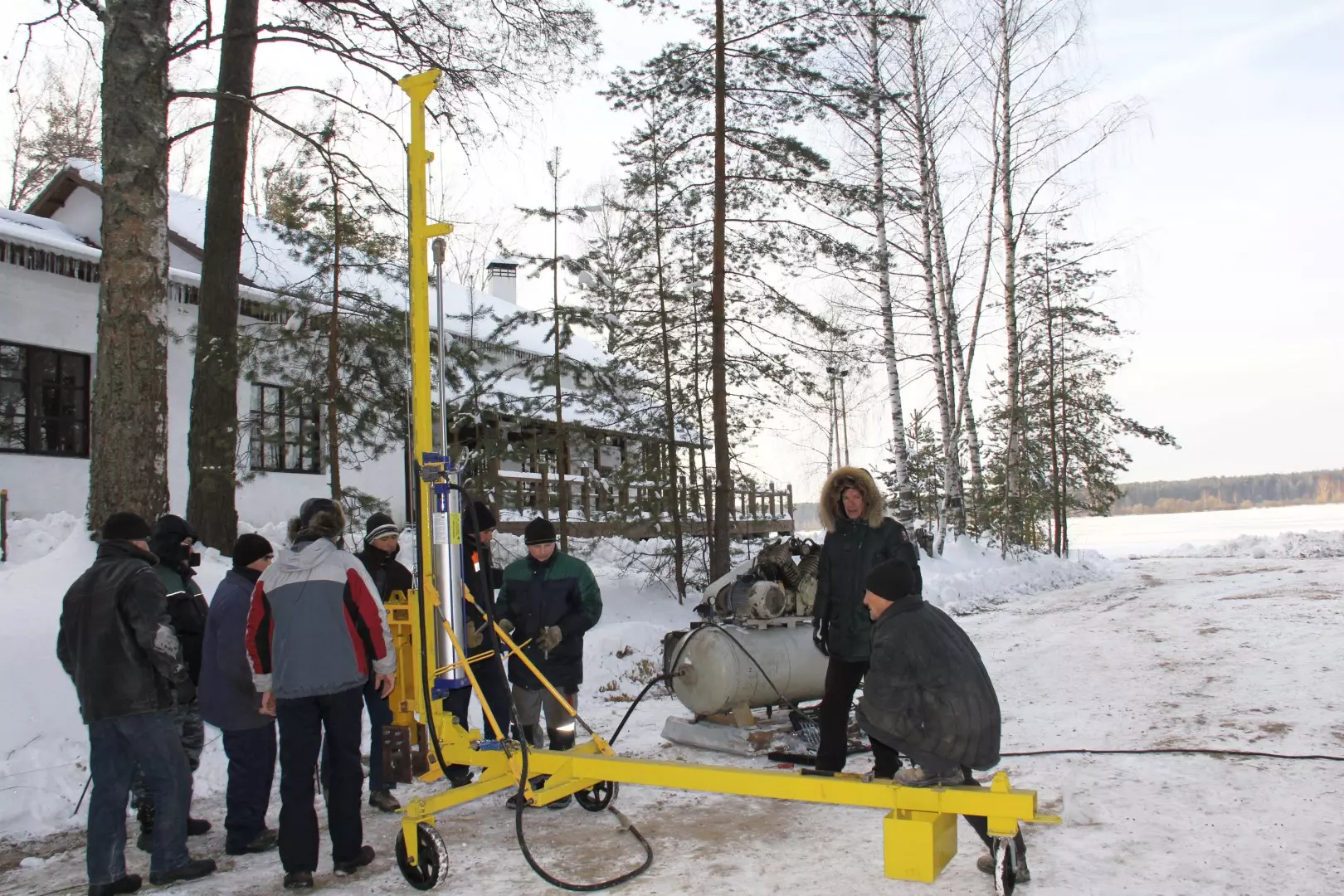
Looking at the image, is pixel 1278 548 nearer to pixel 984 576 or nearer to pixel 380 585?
pixel 984 576

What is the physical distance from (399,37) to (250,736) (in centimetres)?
850

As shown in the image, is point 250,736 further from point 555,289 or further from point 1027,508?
point 1027,508

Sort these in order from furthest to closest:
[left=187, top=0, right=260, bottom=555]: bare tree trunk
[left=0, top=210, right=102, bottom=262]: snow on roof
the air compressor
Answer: [left=0, top=210, right=102, bottom=262]: snow on roof
[left=187, top=0, right=260, bottom=555]: bare tree trunk
the air compressor

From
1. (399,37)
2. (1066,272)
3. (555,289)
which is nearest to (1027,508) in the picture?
(1066,272)

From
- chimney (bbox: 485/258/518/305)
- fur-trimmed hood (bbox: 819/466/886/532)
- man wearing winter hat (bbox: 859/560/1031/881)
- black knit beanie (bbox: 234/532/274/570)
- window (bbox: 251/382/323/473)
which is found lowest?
man wearing winter hat (bbox: 859/560/1031/881)

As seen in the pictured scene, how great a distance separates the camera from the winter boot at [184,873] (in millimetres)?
4766

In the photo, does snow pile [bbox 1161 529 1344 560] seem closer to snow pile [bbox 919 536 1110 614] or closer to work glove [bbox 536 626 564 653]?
snow pile [bbox 919 536 1110 614]

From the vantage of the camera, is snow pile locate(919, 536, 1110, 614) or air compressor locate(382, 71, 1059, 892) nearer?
air compressor locate(382, 71, 1059, 892)

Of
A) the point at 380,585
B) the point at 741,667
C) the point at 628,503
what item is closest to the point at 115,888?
the point at 380,585

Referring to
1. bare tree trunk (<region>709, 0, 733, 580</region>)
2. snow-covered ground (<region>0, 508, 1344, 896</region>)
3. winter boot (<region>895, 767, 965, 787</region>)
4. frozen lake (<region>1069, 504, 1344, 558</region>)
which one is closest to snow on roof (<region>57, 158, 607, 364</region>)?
bare tree trunk (<region>709, 0, 733, 580</region>)

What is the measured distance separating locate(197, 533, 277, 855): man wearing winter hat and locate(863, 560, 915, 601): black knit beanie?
10.3ft

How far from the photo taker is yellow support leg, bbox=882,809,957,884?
3.80 meters

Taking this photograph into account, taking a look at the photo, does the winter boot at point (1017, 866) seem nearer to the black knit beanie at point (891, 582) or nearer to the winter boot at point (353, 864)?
the black knit beanie at point (891, 582)

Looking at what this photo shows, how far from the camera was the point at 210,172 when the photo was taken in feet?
40.2
